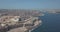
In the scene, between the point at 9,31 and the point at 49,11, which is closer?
the point at 9,31

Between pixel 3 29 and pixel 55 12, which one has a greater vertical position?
pixel 3 29

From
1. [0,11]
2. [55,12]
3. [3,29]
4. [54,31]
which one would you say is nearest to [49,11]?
[55,12]

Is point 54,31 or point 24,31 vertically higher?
point 24,31

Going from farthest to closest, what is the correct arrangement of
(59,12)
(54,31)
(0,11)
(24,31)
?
(59,12), (0,11), (54,31), (24,31)

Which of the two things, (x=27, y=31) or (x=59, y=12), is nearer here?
(x=27, y=31)

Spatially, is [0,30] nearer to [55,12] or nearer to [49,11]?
[55,12]

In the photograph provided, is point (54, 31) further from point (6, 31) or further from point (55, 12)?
point (55, 12)

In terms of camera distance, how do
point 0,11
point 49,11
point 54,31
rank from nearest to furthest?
point 54,31
point 0,11
point 49,11

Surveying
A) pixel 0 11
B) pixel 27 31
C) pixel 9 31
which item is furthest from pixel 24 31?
pixel 0 11

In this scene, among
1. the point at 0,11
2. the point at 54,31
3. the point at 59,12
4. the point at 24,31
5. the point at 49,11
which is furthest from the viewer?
the point at 49,11
